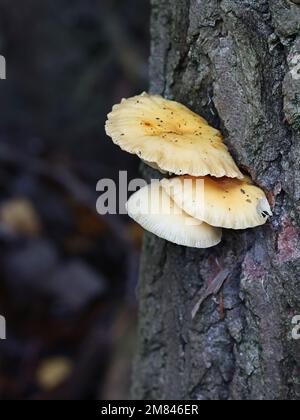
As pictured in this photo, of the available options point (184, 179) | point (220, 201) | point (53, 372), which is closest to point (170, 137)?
point (184, 179)

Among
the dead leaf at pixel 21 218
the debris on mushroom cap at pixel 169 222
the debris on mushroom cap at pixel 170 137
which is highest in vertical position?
the dead leaf at pixel 21 218

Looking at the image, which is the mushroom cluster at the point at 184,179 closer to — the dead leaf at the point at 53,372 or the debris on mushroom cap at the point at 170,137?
the debris on mushroom cap at the point at 170,137

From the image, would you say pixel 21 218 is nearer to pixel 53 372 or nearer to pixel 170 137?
pixel 53 372

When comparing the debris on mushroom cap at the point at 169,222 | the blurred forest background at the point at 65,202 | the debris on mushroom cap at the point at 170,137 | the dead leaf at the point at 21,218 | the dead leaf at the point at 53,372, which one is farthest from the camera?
the dead leaf at the point at 21,218

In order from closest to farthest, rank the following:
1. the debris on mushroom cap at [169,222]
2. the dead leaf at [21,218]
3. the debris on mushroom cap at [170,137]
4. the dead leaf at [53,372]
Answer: the debris on mushroom cap at [170,137] → the debris on mushroom cap at [169,222] → the dead leaf at [53,372] → the dead leaf at [21,218]

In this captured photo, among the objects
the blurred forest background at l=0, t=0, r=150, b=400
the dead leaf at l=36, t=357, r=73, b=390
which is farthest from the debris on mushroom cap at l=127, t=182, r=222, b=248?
the dead leaf at l=36, t=357, r=73, b=390

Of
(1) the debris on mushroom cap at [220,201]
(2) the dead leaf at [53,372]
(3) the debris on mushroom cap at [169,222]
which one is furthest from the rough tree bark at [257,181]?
(2) the dead leaf at [53,372]

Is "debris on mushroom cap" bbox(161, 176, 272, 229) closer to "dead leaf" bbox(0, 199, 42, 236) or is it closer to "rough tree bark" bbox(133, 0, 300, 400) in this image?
"rough tree bark" bbox(133, 0, 300, 400)

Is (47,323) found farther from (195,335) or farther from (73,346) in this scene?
(195,335)
